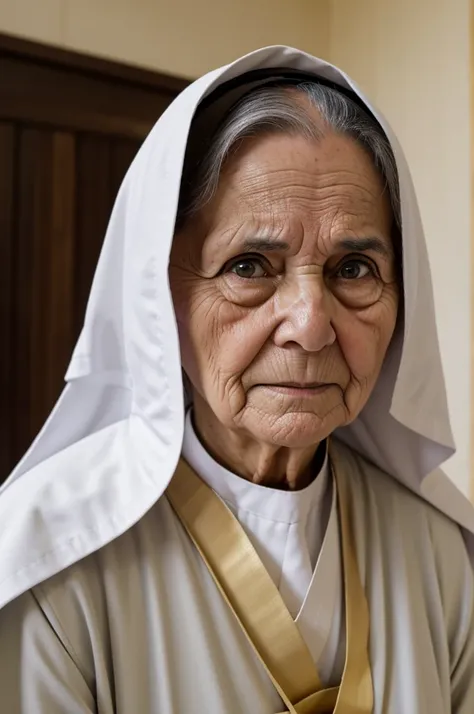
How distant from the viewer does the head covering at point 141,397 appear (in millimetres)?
792

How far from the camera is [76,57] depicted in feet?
5.32

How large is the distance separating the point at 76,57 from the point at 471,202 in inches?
41.4

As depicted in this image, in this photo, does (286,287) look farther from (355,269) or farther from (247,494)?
(247,494)

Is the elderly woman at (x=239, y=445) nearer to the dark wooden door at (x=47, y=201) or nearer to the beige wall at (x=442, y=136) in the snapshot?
the dark wooden door at (x=47, y=201)

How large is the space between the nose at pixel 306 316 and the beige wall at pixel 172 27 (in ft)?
3.78

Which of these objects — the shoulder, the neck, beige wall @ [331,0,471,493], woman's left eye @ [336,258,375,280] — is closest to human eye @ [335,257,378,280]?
woman's left eye @ [336,258,375,280]

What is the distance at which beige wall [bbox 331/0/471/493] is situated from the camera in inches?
68.7

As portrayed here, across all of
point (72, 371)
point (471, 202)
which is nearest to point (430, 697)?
point (72, 371)

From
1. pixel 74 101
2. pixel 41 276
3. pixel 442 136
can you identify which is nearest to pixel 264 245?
pixel 41 276

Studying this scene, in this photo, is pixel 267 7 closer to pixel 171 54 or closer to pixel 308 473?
pixel 171 54

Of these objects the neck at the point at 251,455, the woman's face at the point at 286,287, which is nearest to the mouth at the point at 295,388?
the woman's face at the point at 286,287

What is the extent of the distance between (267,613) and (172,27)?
5.15 feet

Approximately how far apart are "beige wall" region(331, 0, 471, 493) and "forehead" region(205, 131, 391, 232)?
3.28 feet

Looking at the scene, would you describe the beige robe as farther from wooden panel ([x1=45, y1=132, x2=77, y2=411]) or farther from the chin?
wooden panel ([x1=45, y1=132, x2=77, y2=411])
